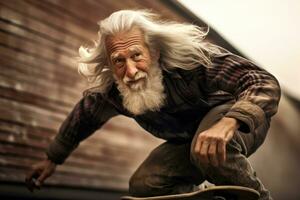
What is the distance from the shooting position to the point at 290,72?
4551mm

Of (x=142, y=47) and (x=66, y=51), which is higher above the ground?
(x=142, y=47)

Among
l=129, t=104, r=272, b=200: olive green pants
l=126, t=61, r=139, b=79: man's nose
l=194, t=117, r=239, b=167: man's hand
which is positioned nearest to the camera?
l=194, t=117, r=239, b=167: man's hand

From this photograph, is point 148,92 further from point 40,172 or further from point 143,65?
point 40,172

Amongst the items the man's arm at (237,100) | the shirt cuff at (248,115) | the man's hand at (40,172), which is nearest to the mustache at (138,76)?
the man's arm at (237,100)

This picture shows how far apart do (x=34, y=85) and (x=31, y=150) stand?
0.36 m

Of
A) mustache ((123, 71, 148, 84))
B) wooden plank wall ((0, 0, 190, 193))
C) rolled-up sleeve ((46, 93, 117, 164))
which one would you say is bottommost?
wooden plank wall ((0, 0, 190, 193))

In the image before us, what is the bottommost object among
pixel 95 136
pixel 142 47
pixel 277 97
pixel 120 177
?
pixel 120 177

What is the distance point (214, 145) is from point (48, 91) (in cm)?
166

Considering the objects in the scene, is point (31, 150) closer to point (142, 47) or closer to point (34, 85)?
point (34, 85)

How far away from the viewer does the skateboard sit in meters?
1.40

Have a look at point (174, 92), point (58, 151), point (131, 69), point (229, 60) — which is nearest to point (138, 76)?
Result: point (131, 69)

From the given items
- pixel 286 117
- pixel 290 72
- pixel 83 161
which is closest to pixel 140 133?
pixel 83 161

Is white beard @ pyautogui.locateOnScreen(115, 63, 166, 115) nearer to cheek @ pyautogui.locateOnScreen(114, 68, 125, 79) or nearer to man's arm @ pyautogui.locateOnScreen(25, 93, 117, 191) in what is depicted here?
cheek @ pyautogui.locateOnScreen(114, 68, 125, 79)

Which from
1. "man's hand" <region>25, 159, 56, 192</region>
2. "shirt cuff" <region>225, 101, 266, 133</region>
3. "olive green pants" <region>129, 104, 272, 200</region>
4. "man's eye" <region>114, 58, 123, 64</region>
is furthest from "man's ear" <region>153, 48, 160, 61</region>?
"man's hand" <region>25, 159, 56, 192</region>
